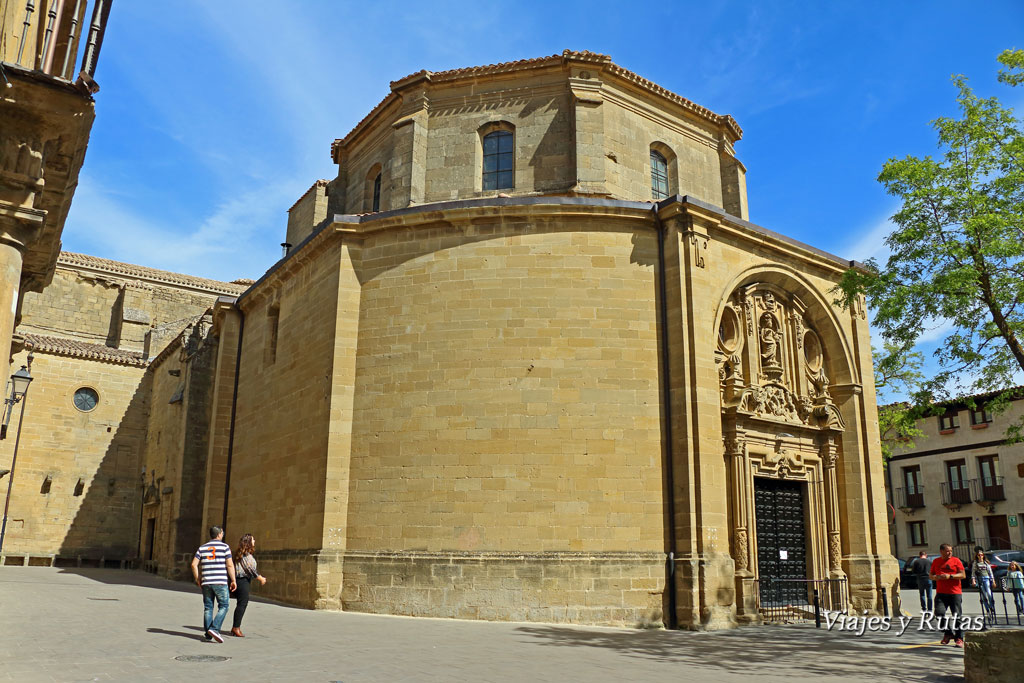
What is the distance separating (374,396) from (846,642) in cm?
898

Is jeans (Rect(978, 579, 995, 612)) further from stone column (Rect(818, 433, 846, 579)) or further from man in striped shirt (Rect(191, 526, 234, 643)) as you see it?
man in striped shirt (Rect(191, 526, 234, 643))

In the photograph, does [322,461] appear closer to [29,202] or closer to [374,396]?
[374,396]

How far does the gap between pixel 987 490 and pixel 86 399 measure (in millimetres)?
38425

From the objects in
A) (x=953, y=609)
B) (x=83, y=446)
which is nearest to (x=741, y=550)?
(x=953, y=609)

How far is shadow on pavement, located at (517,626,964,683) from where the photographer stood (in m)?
8.96

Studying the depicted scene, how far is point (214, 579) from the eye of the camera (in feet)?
31.8

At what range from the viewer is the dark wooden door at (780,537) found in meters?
15.4

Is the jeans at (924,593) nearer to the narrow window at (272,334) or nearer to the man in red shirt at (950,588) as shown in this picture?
the man in red shirt at (950,588)

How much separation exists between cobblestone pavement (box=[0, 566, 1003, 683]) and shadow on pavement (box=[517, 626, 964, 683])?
22mm

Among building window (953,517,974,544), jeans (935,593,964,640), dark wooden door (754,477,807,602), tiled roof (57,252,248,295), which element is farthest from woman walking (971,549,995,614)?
tiled roof (57,252,248,295)

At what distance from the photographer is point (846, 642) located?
11.8 m

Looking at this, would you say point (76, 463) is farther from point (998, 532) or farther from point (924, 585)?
point (998, 532)

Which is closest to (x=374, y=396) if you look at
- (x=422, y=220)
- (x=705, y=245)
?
(x=422, y=220)

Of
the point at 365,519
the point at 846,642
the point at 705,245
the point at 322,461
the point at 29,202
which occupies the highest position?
the point at 705,245
